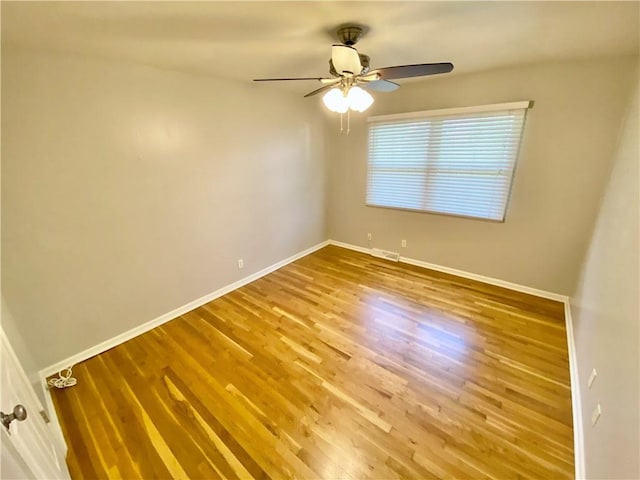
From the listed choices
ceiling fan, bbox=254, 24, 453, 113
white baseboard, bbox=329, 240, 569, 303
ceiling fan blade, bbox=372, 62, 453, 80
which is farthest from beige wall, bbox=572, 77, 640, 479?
ceiling fan, bbox=254, 24, 453, 113

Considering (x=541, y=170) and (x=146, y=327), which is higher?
(x=541, y=170)

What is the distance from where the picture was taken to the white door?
2.65 ft

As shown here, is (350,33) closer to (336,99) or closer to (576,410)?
(336,99)

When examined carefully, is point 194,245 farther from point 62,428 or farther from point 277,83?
point 277,83

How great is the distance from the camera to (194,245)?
2822 millimetres

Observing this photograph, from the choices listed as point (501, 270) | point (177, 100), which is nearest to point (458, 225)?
point (501, 270)

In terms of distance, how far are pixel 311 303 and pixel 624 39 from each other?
3.22 metres

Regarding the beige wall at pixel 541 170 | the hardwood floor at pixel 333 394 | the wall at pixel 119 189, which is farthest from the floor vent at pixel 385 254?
the wall at pixel 119 189

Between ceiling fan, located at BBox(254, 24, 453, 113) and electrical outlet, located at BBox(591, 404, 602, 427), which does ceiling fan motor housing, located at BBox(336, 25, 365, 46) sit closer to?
ceiling fan, located at BBox(254, 24, 453, 113)

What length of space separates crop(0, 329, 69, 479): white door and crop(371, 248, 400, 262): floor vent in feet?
12.0

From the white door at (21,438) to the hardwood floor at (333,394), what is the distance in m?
0.42

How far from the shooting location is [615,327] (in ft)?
4.44

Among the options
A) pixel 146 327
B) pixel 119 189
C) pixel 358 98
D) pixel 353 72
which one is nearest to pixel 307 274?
pixel 146 327

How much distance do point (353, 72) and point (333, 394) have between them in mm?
2086
